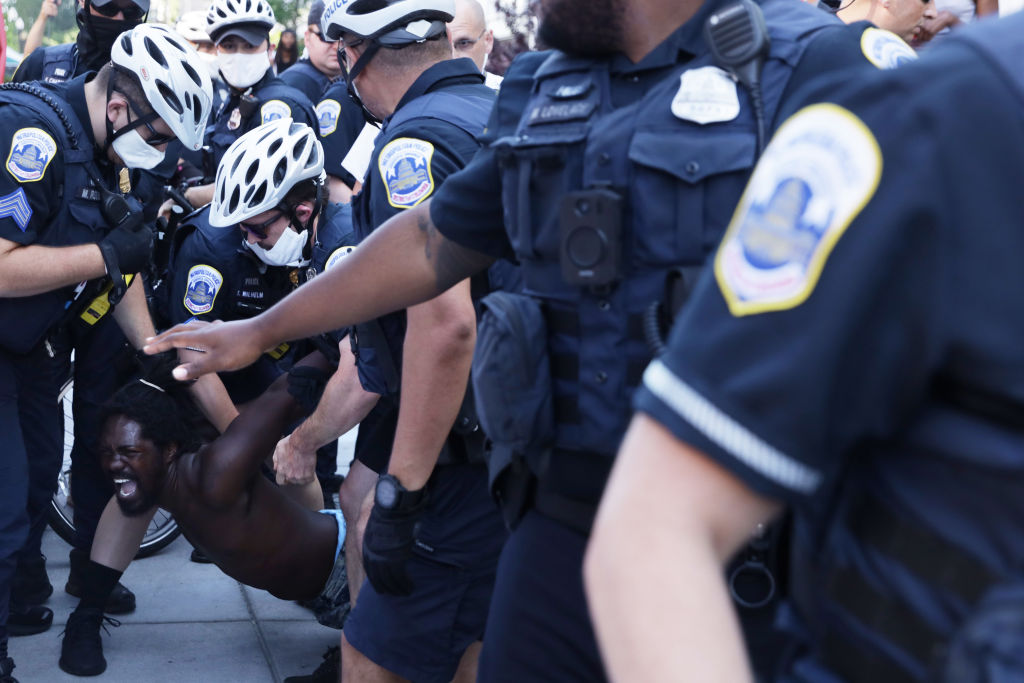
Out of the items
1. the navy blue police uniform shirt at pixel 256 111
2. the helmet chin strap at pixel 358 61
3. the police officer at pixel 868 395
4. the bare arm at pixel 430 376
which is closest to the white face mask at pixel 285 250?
the helmet chin strap at pixel 358 61

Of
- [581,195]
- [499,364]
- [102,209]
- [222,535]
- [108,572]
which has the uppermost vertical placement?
[581,195]

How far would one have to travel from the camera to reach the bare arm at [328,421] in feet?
11.9

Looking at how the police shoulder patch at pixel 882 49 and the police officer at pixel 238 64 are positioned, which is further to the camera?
the police officer at pixel 238 64

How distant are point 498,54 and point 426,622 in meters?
7.68

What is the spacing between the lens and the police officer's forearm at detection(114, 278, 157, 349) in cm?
453

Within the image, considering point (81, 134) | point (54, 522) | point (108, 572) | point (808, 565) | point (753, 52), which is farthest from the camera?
point (54, 522)

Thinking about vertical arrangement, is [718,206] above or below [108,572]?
above

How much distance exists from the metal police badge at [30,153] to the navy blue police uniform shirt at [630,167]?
228 cm

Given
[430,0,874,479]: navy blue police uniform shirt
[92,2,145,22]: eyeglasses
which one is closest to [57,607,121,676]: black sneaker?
[92,2,145,22]: eyeglasses

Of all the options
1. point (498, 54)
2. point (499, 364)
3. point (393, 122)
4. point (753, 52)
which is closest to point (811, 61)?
point (753, 52)

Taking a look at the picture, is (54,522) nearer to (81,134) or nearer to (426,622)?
(81,134)

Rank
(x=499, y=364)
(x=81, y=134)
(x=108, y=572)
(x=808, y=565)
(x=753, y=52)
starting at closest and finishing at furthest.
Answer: (x=808, y=565), (x=753, y=52), (x=499, y=364), (x=81, y=134), (x=108, y=572)

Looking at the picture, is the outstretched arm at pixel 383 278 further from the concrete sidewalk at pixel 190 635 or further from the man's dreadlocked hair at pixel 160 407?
the concrete sidewalk at pixel 190 635

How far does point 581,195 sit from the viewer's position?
1.76 metres
